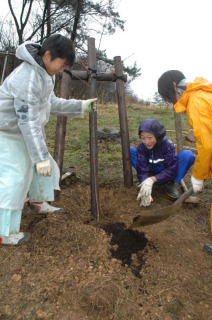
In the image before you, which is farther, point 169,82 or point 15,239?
point 169,82

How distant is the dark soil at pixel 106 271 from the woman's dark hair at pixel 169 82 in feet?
4.17

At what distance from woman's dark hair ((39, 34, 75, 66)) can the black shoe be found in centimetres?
200

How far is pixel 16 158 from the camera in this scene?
1820 millimetres

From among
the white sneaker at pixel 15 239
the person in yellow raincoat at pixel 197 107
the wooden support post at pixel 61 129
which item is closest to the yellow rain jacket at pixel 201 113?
the person in yellow raincoat at pixel 197 107

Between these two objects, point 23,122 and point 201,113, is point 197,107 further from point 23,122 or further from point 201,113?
point 23,122

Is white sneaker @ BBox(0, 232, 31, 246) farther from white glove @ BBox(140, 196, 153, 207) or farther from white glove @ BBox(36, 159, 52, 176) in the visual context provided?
white glove @ BBox(140, 196, 153, 207)

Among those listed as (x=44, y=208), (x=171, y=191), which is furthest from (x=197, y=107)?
(x=44, y=208)

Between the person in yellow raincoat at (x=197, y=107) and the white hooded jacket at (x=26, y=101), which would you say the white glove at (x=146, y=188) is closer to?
the person in yellow raincoat at (x=197, y=107)

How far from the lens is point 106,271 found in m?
1.67

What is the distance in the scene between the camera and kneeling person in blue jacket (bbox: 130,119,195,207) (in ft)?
8.59

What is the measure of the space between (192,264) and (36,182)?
1.55 metres

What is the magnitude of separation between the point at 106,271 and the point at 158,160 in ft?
5.29

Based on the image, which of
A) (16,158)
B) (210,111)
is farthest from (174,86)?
(16,158)

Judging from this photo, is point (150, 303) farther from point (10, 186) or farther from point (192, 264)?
point (10, 186)
